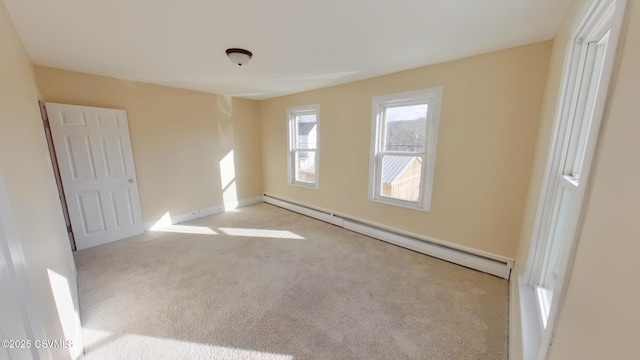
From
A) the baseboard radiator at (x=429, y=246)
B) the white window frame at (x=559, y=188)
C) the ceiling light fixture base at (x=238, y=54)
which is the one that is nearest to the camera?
the white window frame at (x=559, y=188)

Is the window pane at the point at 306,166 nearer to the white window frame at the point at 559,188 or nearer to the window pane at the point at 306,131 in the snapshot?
the window pane at the point at 306,131

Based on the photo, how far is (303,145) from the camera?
4.39 m

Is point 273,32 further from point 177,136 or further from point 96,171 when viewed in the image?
point 96,171

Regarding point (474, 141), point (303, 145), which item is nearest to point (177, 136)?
point (303, 145)

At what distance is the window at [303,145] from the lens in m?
4.11

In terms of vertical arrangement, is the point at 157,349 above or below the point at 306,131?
below

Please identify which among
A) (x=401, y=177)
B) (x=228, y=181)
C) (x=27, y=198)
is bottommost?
(x=228, y=181)

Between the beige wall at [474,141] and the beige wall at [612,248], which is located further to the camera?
the beige wall at [474,141]

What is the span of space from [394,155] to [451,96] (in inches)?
37.4

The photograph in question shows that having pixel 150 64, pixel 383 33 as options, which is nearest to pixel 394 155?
pixel 383 33

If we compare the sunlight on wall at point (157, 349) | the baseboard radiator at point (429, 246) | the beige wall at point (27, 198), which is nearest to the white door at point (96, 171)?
the beige wall at point (27, 198)

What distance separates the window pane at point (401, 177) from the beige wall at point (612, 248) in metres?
2.31

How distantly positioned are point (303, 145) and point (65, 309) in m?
3.54

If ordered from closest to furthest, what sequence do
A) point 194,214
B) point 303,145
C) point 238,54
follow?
point 238,54 < point 194,214 < point 303,145
